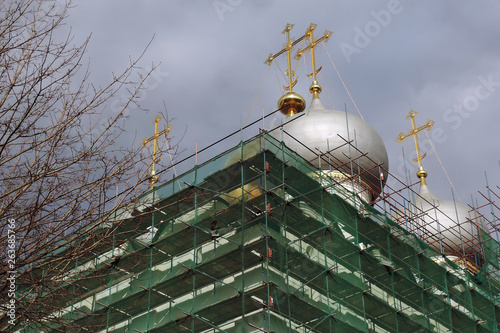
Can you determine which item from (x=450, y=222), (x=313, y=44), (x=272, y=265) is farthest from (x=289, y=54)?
(x=272, y=265)

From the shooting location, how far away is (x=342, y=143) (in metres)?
24.5

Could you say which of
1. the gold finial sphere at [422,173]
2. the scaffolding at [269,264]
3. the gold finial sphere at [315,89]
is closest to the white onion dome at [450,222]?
the gold finial sphere at [422,173]

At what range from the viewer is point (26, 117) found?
9.58 meters

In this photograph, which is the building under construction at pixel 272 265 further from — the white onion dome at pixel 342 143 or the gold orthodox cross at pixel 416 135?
the gold orthodox cross at pixel 416 135

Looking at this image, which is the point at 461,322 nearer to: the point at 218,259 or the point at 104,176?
the point at 218,259

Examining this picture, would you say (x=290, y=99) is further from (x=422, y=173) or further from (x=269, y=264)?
(x=269, y=264)

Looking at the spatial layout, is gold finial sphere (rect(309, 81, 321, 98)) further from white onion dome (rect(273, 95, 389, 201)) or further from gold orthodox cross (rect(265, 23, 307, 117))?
white onion dome (rect(273, 95, 389, 201))

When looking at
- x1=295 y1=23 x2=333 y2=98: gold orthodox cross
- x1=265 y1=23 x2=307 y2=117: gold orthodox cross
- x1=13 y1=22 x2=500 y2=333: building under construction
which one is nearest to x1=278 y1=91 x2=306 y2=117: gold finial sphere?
x1=265 y1=23 x2=307 y2=117: gold orthodox cross

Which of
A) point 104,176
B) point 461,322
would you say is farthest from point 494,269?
point 104,176

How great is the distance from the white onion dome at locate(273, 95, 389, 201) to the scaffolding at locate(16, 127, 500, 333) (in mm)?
2384

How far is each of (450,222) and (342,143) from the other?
681 cm

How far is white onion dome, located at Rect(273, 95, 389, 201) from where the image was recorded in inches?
947

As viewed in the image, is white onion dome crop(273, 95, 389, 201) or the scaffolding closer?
the scaffolding

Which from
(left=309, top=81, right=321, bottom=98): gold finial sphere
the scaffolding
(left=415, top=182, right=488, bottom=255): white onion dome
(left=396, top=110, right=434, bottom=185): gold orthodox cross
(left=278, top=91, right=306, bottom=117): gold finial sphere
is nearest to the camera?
the scaffolding
